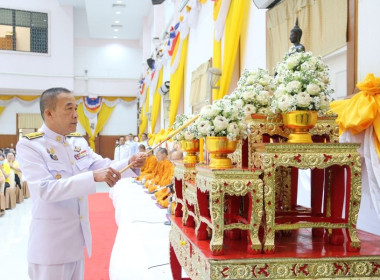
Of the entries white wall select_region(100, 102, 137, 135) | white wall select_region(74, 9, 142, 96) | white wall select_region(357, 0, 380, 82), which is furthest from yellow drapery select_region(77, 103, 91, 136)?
white wall select_region(357, 0, 380, 82)

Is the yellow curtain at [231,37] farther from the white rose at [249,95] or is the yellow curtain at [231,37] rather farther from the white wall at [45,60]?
the white wall at [45,60]

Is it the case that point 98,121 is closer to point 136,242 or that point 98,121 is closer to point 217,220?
point 136,242

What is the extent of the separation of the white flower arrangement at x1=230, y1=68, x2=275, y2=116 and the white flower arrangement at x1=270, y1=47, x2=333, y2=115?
0.10 meters

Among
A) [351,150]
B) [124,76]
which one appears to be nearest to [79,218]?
[351,150]

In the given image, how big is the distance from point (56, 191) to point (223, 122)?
3.45 feet

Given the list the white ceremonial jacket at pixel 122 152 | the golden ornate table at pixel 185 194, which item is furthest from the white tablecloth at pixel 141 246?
the white ceremonial jacket at pixel 122 152

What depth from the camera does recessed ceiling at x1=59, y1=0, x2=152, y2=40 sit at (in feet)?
49.6

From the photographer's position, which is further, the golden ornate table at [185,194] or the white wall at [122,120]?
the white wall at [122,120]

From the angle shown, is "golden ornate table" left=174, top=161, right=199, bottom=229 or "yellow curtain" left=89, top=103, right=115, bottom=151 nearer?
"golden ornate table" left=174, top=161, right=199, bottom=229

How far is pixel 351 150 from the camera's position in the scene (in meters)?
1.67

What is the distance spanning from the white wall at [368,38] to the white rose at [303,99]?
93cm

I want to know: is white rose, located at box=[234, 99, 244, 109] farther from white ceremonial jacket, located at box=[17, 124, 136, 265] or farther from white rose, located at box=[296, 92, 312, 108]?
white ceremonial jacket, located at box=[17, 124, 136, 265]

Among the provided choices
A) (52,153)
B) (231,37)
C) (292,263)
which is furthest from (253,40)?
(292,263)

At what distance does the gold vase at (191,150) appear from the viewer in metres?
2.44
